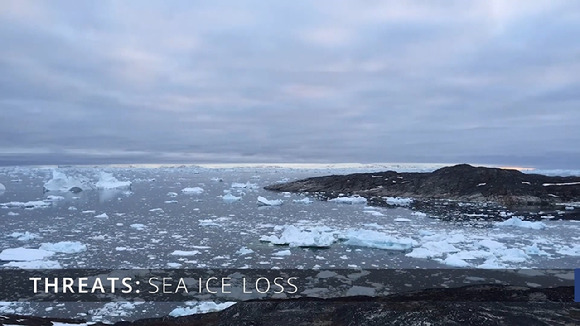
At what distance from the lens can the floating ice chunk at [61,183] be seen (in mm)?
A: 40562

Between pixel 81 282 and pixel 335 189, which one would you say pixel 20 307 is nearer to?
pixel 81 282

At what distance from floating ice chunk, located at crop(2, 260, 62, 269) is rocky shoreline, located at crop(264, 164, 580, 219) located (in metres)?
20.9

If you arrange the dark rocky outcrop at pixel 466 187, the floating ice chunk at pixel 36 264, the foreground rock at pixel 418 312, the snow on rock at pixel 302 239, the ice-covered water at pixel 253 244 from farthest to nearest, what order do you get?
the dark rocky outcrop at pixel 466 187
the snow on rock at pixel 302 239
the ice-covered water at pixel 253 244
the floating ice chunk at pixel 36 264
the foreground rock at pixel 418 312

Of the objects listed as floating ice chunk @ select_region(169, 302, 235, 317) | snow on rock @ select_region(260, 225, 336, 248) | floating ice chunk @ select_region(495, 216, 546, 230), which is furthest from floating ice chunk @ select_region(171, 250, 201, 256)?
floating ice chunk @ select_region(495, 216, 546, 230)

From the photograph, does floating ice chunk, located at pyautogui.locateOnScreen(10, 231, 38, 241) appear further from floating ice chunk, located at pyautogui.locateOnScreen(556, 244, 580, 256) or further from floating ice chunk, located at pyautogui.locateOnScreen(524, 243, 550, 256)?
floating ice chunk, located at pyautogui.locateOnScreen(556, 244, 580, 256)

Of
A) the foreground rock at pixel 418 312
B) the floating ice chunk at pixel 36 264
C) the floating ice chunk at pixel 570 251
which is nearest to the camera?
the foreground rock at pixel 418 312

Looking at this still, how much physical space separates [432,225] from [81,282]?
14.7 meters

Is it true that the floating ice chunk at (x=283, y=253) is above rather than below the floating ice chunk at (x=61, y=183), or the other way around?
below

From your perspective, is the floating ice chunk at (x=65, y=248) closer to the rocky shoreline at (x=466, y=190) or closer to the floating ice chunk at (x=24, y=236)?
the floating ice chunk at (x=24, y=236)

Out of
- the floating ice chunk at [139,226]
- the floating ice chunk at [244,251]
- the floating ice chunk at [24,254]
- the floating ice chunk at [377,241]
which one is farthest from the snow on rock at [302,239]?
the floating ice chunk at [24,254]

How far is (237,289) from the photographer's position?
817cm

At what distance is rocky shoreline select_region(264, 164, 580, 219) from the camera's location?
29172 millimetres

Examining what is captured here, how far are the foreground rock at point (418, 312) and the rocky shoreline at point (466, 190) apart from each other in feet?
62.2

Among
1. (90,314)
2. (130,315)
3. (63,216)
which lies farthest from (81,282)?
(63,216)
